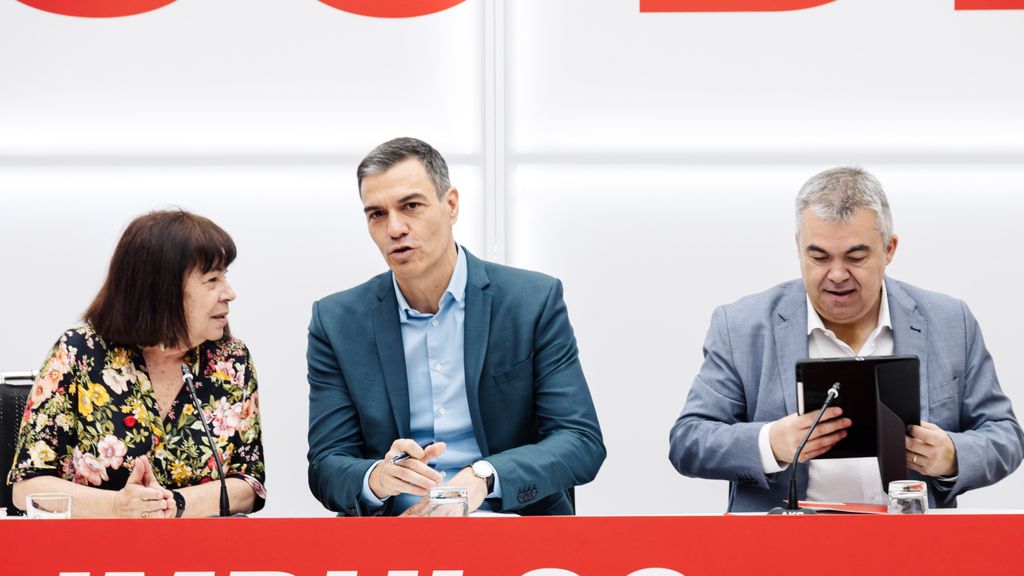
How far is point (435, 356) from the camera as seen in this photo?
2693 mm

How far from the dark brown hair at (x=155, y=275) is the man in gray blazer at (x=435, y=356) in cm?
31

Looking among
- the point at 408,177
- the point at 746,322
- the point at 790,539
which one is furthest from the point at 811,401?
the point at 408,177

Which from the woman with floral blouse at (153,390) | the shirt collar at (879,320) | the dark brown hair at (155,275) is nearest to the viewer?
the woman with floral blouse at (153,390)

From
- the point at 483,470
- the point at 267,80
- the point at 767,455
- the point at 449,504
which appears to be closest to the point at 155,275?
the point at 483,470

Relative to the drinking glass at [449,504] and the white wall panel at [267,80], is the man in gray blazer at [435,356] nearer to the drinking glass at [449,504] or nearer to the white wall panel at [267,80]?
the drinking glass at [449,504]

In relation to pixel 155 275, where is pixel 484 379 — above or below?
below

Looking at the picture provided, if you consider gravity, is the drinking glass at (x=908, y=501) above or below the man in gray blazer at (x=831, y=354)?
below

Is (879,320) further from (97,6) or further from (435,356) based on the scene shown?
(97,6)

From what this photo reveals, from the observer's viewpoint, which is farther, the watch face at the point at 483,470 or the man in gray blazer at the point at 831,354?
the man in gray blazer at the point at 831,354

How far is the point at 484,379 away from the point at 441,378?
112 millimetres

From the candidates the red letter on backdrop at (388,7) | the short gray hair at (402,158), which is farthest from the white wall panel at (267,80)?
the short gray hair at (402,158)

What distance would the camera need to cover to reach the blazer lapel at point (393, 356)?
103 inches

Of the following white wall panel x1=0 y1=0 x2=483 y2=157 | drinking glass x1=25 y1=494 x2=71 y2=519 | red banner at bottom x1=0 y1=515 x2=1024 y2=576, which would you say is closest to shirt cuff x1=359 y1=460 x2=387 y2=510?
drinking glass x1=25 y1=494 x2=71 y2=519

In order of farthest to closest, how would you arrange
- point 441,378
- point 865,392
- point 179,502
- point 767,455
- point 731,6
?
point 731,6 < point 441,378 < point 767,455 < point 179,502 < point 865,392
